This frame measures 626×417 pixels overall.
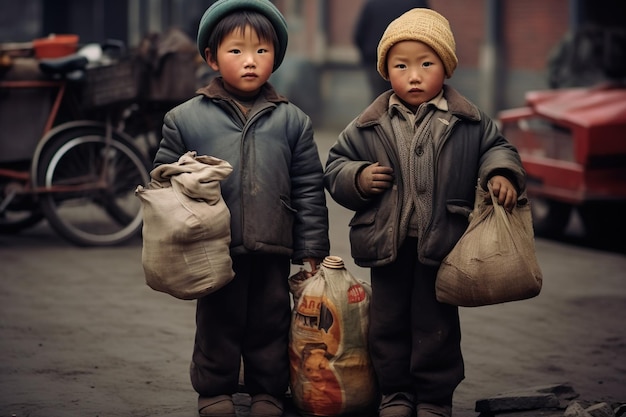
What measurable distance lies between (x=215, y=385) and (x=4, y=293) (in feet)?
10.1

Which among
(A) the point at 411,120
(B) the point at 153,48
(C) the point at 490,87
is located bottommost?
(C) the point at 490,87

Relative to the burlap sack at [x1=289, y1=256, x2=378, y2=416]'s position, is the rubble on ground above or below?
below

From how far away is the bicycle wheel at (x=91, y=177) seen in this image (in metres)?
8.88

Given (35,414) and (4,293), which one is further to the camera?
(4,293)

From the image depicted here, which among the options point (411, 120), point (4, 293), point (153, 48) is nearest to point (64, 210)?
point (153, 48)

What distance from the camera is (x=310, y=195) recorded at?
4863 mm

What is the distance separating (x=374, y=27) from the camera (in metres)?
12.3

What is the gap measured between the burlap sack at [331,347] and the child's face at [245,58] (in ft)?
2.43

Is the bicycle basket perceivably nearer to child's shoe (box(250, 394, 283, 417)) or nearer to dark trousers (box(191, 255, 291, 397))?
dark trousers (box(191, 255, 291, 397))

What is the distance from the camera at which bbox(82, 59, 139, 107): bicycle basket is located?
29.7 feet

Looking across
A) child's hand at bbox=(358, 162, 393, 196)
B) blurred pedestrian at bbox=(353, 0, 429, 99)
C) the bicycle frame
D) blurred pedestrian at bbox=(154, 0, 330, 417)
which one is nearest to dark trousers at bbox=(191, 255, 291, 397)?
blurred pedestrian at bbox=(154, 0, 330, 417)

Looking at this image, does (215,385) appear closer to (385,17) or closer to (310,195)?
(310,195)

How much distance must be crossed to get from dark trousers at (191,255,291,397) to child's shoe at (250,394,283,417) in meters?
0.03

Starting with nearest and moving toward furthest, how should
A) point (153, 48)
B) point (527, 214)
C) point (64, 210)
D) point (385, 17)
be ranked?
point (527, 214)
point (153, 48)
point (64, 210)
point (385, 17)
